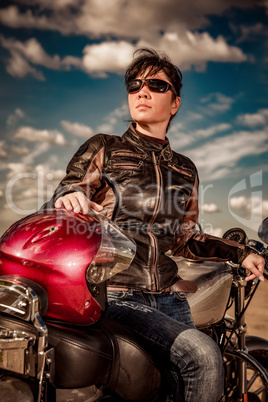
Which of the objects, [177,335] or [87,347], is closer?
[87,347]

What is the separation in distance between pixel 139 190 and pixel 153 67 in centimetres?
88

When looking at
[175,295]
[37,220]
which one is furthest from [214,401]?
[37,220]

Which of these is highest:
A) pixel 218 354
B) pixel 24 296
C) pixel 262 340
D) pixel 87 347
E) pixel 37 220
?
pixel 37 220

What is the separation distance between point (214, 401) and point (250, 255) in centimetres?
98

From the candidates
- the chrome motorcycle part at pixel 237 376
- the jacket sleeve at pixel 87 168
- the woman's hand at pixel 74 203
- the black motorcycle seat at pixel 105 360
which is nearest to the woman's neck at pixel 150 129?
the jacket sleeve at pixel 87 168

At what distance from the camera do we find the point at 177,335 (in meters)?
1.64

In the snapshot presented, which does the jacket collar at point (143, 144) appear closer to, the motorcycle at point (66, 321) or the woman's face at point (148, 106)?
the woman's face at point (148, 106)

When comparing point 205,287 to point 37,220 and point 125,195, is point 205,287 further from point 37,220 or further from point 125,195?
point 37,220

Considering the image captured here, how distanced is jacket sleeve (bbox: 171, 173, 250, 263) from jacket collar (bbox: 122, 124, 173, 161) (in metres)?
0.32

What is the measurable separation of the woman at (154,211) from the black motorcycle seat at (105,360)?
0.12 metres

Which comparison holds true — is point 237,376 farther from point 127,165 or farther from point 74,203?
point 74,203

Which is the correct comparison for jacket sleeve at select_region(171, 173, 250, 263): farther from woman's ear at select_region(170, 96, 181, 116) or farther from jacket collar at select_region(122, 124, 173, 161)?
woman's ear at select_region(170, 96, 181, 116)

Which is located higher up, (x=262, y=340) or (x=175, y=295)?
(x=175, y=295)

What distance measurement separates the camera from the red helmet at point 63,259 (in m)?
1.35
